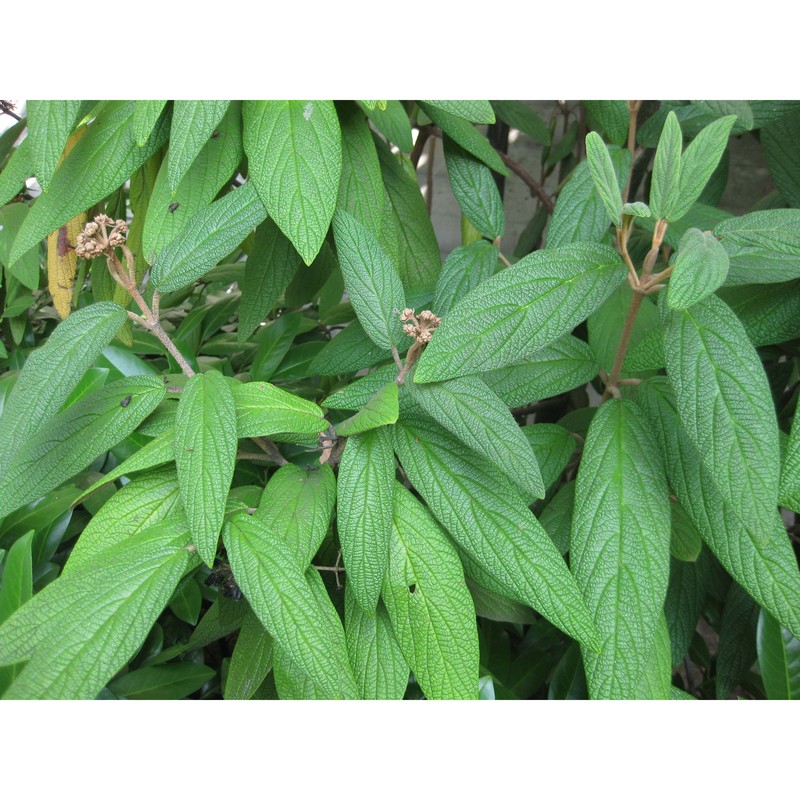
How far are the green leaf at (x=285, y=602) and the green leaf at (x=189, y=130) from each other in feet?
0.79

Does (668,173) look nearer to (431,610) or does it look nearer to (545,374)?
(545,374)

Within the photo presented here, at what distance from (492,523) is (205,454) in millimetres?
185

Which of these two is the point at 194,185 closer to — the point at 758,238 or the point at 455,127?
the point at 455,127

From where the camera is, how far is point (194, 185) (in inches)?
22.6

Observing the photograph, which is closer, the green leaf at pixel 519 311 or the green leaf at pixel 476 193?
the green leaf at pixel 519 311

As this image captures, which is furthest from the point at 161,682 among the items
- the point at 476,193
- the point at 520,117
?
the point at 520,117

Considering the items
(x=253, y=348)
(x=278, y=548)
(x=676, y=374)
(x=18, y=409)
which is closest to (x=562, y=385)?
(x=676, y=374)

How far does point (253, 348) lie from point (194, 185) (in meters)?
0.48

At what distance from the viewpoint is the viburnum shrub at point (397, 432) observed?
437mm

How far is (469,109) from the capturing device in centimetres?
58

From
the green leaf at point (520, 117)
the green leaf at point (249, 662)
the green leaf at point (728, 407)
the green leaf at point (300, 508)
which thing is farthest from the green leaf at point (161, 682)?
the green leaf at point (520, 117)

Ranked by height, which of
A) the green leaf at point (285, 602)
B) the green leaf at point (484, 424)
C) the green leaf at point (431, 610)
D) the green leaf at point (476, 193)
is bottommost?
the green leaf at point (431, 610)

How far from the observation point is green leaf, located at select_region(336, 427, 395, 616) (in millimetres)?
476

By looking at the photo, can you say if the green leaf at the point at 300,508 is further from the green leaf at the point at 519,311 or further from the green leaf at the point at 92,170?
the green leaf at the point at 92,170
